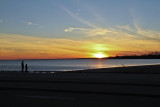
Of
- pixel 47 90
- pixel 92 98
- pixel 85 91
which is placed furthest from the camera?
pixel 47 90

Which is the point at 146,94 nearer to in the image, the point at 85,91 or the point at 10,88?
the point at 85,91

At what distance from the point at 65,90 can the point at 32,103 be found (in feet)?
9.98

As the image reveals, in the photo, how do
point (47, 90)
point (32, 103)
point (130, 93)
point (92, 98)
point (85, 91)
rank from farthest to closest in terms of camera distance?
point (47, 90) < point (85, 91) < point (130, 93) < point (92, 98) < point (32, 103)

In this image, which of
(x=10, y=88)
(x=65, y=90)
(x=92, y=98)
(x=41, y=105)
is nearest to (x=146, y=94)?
(x=92, y=98)

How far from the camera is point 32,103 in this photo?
8.40 m

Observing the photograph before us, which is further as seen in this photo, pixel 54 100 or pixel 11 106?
pixel 54 100

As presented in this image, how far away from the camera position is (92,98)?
30.6 ft

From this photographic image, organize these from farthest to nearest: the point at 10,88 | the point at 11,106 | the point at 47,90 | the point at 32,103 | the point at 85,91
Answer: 1. the point at 10,88
2. the point at 47,90
3. the point at 85,91
4. the point at 32,103
5. the point at 11,106

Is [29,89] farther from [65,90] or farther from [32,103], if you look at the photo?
[32,103]

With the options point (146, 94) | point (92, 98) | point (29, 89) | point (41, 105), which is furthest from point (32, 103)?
point (146, 94)

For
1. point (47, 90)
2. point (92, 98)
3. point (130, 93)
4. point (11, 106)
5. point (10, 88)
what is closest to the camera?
point (11, 106)

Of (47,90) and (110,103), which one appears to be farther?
(47,90)

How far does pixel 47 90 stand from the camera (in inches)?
454

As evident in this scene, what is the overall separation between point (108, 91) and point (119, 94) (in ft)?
2.12
